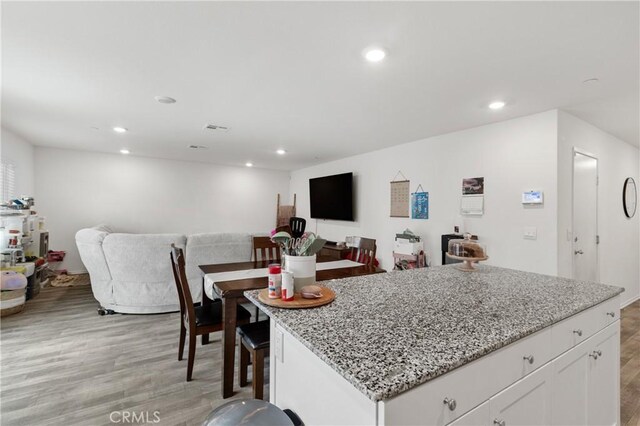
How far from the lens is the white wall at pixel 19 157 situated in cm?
391

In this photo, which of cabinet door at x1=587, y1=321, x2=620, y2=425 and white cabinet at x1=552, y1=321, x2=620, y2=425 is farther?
cabinet door at x1=587, y1=321, x2=620, y2=425

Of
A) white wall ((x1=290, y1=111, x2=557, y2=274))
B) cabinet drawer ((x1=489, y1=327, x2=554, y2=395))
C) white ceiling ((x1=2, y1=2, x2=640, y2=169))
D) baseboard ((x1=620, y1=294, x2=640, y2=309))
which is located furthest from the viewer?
baseboard ((x1=620, y1=294, x2=640, y2=309))

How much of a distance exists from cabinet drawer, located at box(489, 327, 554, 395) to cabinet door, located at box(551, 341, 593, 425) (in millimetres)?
125

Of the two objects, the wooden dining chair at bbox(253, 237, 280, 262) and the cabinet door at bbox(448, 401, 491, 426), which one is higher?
the wooden dining chair at bbox(253, 237, 280, 262)

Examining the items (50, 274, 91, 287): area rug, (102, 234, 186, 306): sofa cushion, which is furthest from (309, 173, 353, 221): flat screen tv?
(50, 274, 91, 287): area rug

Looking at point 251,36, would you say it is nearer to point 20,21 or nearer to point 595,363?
point 20,21

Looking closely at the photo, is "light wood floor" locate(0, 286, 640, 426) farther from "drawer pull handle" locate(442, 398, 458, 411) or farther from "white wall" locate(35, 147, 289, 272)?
"white wall" locate(35, 147, 289, 272)

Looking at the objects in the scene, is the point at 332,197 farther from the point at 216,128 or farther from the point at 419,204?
the point at 216,128

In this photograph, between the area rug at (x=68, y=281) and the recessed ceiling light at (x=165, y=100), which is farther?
the area rug at (x=68, y=281)

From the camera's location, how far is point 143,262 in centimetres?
335

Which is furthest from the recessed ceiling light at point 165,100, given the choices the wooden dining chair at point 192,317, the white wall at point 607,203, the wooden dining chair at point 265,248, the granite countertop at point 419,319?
the white wall at point 607,203

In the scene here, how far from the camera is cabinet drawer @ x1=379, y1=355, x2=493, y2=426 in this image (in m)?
0.71

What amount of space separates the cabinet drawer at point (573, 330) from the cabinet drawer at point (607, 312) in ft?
0.15

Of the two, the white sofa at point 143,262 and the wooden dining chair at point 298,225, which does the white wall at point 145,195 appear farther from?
the white sofa at point 143,262
